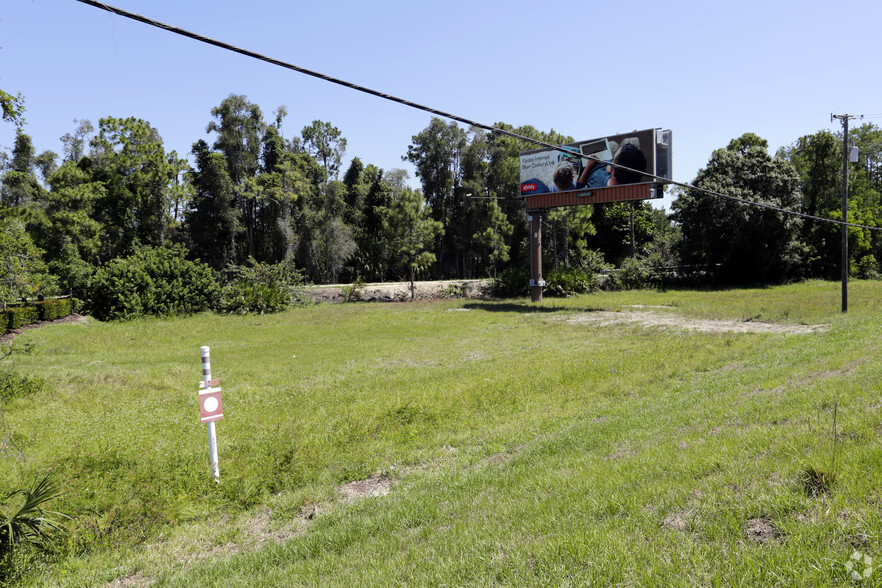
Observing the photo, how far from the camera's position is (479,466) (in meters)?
6.59

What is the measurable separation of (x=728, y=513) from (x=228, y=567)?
409 cm

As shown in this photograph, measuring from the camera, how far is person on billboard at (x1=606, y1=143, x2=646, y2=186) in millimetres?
25438

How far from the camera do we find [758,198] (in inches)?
1570

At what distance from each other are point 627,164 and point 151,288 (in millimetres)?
26853

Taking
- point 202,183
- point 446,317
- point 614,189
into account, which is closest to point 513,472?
point 446,317

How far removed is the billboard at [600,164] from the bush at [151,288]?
20.7 metres

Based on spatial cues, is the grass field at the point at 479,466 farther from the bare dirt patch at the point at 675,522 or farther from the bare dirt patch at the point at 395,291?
the bare dirt patch at the point at 395,291

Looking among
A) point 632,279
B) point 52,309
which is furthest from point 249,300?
point 632,279

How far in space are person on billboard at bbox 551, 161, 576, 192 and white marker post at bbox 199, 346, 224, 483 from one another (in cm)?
2550

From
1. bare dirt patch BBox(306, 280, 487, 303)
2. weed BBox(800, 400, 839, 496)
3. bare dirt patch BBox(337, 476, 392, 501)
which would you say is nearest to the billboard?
bare dirt patch BBox(306, 280, 487, 303)

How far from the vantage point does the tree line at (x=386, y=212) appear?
39312 mm

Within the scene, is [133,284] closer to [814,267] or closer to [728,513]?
[728,513]

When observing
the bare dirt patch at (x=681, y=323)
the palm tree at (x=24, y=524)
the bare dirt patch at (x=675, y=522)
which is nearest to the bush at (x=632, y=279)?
the bare dirt patch at (x=681, y=323)

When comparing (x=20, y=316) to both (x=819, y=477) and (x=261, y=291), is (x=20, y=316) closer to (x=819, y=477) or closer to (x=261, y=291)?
(x=261, y=291)
